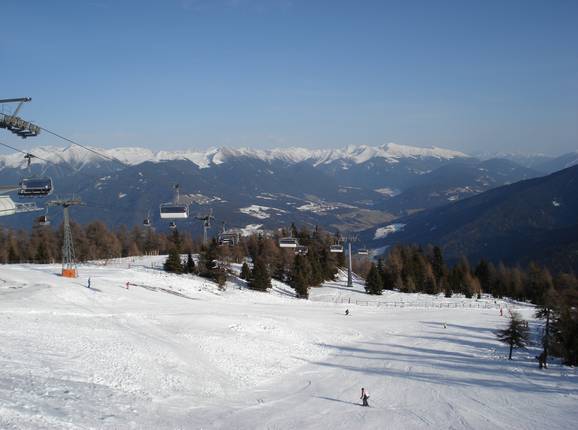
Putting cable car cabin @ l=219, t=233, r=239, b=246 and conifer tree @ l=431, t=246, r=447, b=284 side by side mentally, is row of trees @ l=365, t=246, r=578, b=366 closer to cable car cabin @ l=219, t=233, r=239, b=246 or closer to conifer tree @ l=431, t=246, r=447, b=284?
conifer tree @ l=431, t=246, r=447, b=284

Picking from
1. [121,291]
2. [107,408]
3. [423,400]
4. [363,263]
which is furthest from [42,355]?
[363,263]

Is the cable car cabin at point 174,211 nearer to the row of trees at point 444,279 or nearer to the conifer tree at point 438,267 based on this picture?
the row of trees at point 444,279

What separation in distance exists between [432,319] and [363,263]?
278 feet

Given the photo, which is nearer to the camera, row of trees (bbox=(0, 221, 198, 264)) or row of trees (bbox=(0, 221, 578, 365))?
row of trees (bbox=(0, 221, 578, 365))

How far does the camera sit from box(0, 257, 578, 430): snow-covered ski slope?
22.2m

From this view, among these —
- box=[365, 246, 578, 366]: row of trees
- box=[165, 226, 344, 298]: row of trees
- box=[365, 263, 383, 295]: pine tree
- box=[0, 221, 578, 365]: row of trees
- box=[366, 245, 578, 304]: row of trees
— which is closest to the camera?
box=[165, 226, 344, 298]: row of trees

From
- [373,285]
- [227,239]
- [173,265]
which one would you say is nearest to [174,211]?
[227,239]

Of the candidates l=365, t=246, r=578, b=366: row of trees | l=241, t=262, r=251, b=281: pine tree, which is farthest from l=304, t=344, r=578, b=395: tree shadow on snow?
l=365, t=246, r=578, b=366: row of trees

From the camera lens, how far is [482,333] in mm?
57844

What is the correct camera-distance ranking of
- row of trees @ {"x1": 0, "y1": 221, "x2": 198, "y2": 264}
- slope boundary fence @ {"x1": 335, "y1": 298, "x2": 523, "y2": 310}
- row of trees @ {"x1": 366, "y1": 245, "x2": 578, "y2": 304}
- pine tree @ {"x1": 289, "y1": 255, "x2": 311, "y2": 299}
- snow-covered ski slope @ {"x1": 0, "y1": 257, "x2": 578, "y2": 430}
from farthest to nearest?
1. row of trees @ {"x1": 366, "y1": 245, "x2": 578, "y2": 304}
2. row of trees @ {"x1": 0, "y1": 221, "x2": 198, "y2": 264}
3. slope boundary fence @ {"x1": 335, "y1": 298, "x2": 523, "y2": 310}
4. pine tree @ {"x1": 289, "y1": 255, "x2": 311, "y2": 299}
5. snow-covered ski slope @ {"x1": 0, "y1": 257, "x2": 578, "y2": 430}

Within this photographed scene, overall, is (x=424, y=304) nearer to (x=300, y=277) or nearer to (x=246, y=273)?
(x=300, y=277)

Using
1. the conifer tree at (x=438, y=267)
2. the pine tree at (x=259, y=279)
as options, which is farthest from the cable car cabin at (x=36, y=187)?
the conifer tree at (x=438, y=267)

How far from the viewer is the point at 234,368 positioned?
3375 cm

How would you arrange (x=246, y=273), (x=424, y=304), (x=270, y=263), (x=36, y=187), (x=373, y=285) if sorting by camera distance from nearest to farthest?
(x=36, y=187) < (x=246, y=273) < (x=424, y=304) < (x=373, y=285) < (x=270, y=263)
